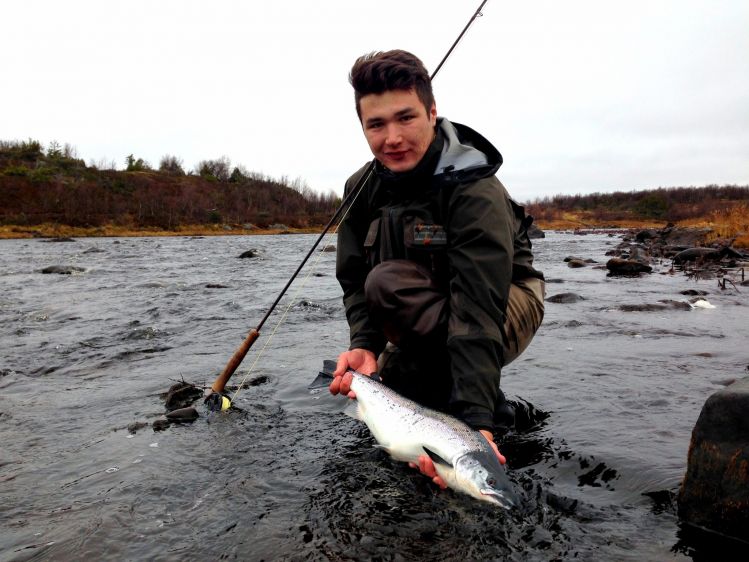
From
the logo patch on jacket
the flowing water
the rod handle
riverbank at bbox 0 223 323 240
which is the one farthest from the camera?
riverbank at bbox 0 223 323 240

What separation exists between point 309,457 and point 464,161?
78.1 inches

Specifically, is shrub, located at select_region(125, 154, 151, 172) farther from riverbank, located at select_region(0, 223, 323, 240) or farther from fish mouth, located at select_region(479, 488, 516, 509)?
fish mouth, located at select_region(479, 488, 516, 509)

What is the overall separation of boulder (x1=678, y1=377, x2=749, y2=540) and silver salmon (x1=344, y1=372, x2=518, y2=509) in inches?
34.6

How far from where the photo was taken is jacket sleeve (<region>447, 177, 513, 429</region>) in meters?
2.64

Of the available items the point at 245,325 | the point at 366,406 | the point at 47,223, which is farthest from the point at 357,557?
the point at 47,223

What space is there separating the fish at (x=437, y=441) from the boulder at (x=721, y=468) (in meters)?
0.85

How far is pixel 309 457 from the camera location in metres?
3.36

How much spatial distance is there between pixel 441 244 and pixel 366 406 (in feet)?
3.32

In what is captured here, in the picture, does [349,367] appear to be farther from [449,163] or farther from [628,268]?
[628,268]

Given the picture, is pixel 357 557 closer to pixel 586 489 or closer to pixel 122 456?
pixel 586 489

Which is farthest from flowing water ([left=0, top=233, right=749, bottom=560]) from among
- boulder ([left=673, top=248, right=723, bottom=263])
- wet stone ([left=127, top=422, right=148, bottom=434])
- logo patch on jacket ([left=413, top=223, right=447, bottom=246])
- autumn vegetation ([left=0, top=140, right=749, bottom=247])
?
autumn vegetation ([left=0, top=140, right=749, bottom=247])

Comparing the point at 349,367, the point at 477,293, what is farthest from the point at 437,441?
the point at 349,367

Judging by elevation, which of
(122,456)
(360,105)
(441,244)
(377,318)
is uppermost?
(360,105)

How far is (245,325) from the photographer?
8.10 m
